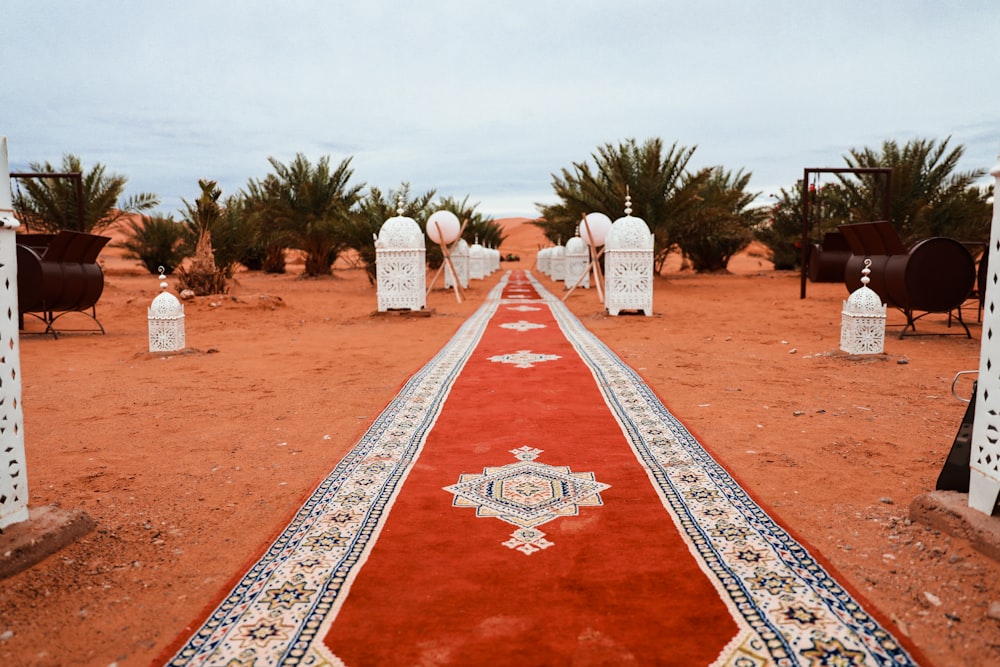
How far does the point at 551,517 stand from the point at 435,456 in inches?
39.2

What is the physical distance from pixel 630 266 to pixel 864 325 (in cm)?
508

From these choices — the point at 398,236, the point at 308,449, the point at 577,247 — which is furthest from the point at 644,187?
the point at 308,449

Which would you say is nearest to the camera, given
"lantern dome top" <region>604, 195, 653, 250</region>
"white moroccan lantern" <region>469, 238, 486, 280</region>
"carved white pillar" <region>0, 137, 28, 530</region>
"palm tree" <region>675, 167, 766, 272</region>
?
"carved white pillar" <region>0, 137, 28, 530</region>

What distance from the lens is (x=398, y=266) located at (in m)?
11.9

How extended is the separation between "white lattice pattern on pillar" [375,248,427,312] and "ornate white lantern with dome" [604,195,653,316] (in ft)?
11.1

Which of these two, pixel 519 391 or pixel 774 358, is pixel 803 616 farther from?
pixel 774 358

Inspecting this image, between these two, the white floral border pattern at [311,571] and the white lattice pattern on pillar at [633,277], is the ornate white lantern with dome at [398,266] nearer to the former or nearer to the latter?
the white lattice pattern on pillar at [633,277]

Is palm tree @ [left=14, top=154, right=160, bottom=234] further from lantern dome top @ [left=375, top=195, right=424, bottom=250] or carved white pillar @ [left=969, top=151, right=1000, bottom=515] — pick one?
carved white pillar @ [left=969, top=151, right=1000, bottom=515]

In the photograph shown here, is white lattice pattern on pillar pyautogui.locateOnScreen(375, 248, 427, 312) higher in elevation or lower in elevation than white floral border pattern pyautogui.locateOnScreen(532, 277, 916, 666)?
higher

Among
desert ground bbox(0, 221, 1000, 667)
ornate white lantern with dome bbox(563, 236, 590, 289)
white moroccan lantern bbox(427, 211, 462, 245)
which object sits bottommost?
desert ground bbox(0, 221, 1000, 667)

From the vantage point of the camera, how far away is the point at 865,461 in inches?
137

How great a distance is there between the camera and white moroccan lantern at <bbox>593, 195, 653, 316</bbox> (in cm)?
1137

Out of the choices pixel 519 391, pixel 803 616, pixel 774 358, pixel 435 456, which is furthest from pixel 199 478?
pixel 774 358

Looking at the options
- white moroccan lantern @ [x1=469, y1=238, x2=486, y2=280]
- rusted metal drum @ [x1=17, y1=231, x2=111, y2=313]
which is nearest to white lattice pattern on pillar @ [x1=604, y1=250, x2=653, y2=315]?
rusted metal drum @ [x1=17, y1=231, x2=111, y2=313]
